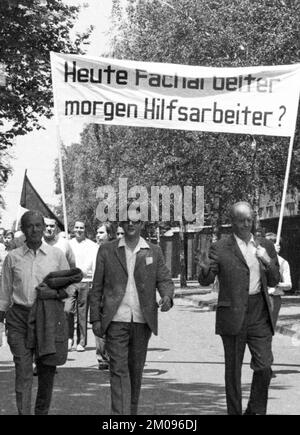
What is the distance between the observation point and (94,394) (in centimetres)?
1039

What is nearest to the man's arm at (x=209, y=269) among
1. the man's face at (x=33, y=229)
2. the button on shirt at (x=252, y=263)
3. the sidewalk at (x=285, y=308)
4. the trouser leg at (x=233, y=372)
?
the button on shirt at (x=252, y=263)

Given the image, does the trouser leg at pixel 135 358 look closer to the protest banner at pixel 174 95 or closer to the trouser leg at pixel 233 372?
the trouser leg at pixel 233 372

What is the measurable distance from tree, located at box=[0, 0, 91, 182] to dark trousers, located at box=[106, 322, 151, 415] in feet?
60.1

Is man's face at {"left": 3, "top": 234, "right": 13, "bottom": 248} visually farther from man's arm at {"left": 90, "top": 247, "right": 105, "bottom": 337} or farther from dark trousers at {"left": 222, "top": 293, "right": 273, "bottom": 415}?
dark trousers at {"left": 222, "top": 293, "right": 273, "bottom": 415}

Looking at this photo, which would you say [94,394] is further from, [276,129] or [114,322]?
[276,129]

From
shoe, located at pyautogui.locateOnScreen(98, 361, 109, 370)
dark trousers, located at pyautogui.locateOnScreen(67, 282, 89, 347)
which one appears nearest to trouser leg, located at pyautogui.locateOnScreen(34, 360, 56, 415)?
shoe, located at pyautogui.locateOnScreen(98, 361, 109, 370)

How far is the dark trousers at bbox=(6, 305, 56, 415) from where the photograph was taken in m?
8.09

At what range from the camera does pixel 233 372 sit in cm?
840

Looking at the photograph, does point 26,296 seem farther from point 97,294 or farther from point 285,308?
point 285,308


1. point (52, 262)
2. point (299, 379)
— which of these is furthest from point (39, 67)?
point (52, 262)

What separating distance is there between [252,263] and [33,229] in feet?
5.92

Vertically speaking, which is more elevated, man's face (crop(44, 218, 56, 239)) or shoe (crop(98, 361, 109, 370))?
man's face (crop(44, 218, 56, 239))
